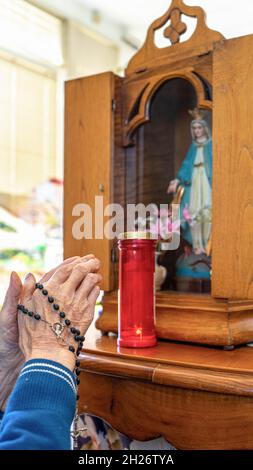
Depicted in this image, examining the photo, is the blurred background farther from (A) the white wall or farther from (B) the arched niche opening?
(B) the arched niche opening

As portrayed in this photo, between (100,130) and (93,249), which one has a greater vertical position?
(100,130)

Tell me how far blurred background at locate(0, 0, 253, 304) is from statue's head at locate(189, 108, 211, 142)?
5.12 ft

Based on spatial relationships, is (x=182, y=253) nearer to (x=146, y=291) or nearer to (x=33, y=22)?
(x=146, y=291)

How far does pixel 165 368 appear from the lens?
2.61 ft

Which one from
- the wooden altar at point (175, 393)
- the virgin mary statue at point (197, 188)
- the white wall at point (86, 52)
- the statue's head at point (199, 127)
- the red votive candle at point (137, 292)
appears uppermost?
the white wall at point (86, 52)

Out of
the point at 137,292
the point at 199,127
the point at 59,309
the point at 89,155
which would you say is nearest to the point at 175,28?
the point at 199,127

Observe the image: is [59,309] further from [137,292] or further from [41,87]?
[41,87]

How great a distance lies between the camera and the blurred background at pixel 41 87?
9.29 feet

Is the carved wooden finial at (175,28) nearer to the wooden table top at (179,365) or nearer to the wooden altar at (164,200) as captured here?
the wooden altar at (164,200)

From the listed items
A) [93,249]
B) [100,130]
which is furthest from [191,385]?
[100,130]

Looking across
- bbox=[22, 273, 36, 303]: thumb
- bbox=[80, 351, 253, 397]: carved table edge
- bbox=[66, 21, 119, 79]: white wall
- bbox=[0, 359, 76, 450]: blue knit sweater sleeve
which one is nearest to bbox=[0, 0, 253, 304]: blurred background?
bbox=[66, 21, 119, 79]: white wall

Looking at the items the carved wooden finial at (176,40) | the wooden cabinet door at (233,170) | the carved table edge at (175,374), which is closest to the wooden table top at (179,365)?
the carved table edge at (175,374)

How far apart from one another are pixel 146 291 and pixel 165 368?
172mm

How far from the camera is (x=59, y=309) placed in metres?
0.66
